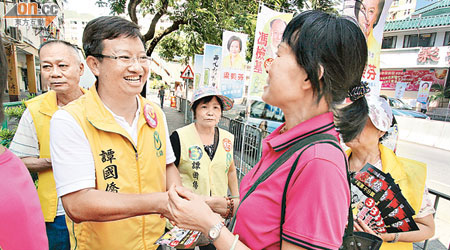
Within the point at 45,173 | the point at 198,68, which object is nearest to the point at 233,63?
the point at 198,68

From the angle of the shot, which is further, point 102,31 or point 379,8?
point 379,8

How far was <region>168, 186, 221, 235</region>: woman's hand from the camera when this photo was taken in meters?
1.01

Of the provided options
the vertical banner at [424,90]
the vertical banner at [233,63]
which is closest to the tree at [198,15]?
the vertical banner at [233,63]

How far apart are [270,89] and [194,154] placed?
4.84 ft

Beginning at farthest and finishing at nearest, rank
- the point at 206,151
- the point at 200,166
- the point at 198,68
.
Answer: the point at 198,68 < the point at 206,151 < the point at 200,166

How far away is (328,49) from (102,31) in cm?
114

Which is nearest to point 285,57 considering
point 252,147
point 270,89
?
point 270,89

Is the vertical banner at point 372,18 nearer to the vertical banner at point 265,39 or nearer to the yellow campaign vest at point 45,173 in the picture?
the vertical banner at point 265,39

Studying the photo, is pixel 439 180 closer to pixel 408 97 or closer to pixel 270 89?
pixel 270 89

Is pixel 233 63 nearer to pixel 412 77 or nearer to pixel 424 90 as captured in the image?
pixel 424 90

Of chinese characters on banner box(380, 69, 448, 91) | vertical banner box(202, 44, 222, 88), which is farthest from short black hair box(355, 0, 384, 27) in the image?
chinese characters on banner box(380, 69, 448, 91)

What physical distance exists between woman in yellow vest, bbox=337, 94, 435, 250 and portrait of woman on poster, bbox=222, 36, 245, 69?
4832mm

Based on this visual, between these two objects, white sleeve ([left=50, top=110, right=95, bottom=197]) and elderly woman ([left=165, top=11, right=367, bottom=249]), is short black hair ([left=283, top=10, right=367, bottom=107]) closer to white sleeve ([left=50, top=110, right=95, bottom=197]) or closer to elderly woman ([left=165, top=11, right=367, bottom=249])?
elderly woman ([left=165, top=11, right=367, bottom=249])

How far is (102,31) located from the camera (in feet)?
4.38
